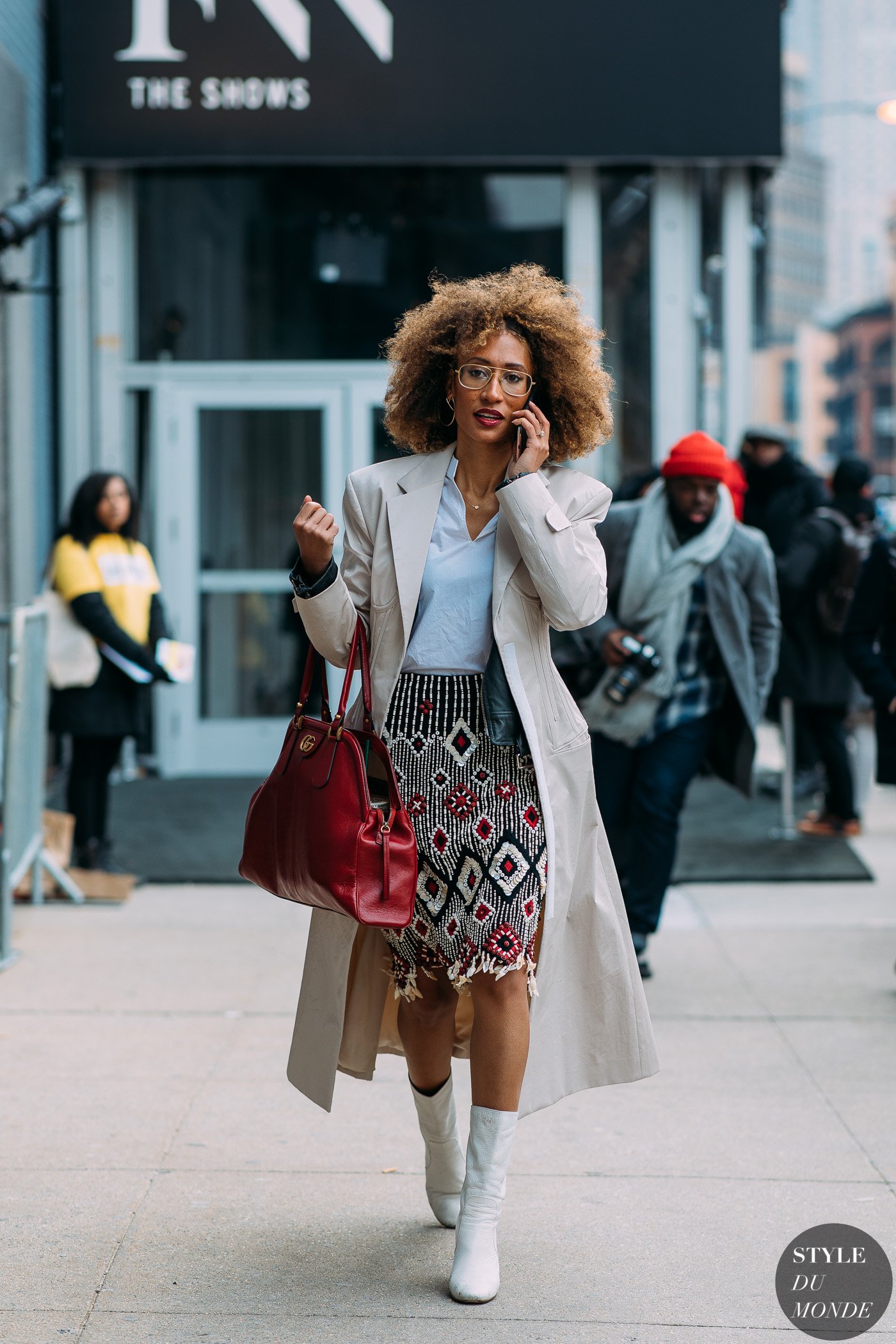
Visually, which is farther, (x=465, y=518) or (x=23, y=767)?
(x=23, y=767)

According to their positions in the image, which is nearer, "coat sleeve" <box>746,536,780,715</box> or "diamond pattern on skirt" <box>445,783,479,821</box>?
"diamond pattern on skirt" <box>445,783,479,821</box>

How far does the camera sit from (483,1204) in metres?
3.05

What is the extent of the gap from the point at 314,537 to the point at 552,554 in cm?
46

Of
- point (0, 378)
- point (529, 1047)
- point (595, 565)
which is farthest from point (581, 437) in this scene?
point (0, 378)

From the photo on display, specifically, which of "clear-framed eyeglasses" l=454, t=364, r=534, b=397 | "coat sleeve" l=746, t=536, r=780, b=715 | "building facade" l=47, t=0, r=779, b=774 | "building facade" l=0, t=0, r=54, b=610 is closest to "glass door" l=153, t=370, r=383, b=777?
"building facade" l=47, t=0, r=779, b=774

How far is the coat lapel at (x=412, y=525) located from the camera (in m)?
3.18

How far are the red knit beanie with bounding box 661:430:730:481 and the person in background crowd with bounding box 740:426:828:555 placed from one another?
12.1 feet

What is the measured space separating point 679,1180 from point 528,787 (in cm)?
115

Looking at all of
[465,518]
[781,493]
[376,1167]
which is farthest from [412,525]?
[781,493]

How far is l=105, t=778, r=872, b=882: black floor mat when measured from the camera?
23.9 ft

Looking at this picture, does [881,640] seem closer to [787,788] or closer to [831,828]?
[787,788]

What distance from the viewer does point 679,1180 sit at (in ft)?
12.1

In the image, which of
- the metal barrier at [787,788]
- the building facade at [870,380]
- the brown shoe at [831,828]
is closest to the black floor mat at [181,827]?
the metal barrier at [787,788]

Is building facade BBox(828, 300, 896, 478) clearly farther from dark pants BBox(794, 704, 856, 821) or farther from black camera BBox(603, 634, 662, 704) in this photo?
black camera BBox(603, 634, 662, 704)
